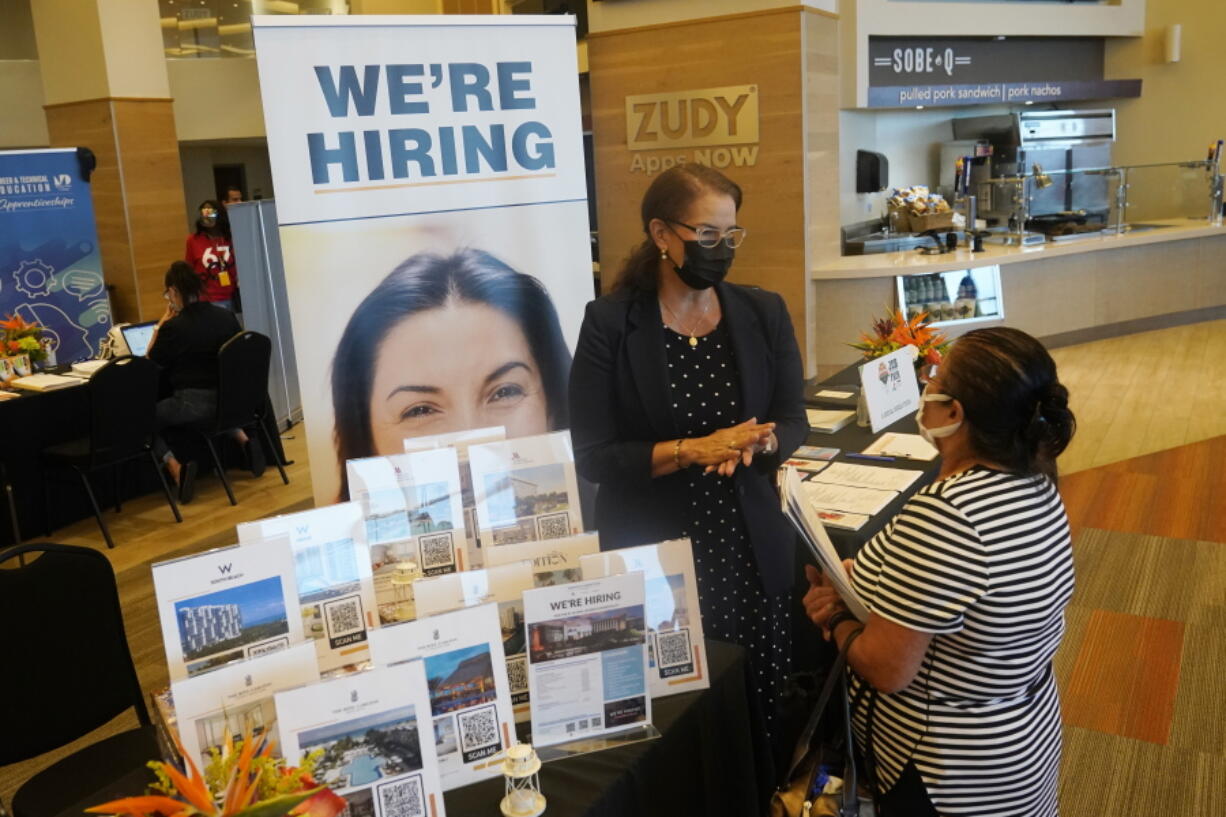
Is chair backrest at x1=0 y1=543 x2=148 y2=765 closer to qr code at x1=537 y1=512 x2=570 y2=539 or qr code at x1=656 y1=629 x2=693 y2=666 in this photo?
qr code at x1=537 y1=512 x2=570 y2=539

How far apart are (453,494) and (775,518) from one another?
2.48ft

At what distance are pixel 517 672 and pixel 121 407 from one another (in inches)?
173

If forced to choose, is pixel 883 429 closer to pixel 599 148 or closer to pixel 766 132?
pixel 766 132

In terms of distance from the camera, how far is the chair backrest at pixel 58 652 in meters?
2.32

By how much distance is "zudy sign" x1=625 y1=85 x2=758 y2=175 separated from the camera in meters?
6.61

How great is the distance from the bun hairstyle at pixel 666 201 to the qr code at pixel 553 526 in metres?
0.57

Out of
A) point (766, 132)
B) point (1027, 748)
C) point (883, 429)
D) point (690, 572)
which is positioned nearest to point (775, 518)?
point (690, 572)

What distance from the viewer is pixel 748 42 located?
21.3ft

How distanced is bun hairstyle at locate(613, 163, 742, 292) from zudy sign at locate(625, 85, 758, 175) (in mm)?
4585

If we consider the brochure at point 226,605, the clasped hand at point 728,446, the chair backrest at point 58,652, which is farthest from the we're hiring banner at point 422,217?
the brochure at point 226,605

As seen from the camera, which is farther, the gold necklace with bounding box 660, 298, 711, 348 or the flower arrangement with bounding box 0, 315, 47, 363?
the flower arrangement with bounding box 0, 315, 47, 363

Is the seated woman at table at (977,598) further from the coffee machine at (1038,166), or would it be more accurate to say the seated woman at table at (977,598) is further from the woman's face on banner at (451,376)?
the coffee machine at (1038,166)

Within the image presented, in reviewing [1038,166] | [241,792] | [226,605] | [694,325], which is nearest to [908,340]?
[694,325]

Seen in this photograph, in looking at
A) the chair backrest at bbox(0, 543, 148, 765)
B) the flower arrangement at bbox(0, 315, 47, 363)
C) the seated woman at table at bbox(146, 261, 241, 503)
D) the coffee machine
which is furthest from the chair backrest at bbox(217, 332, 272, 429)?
the coffee machine
